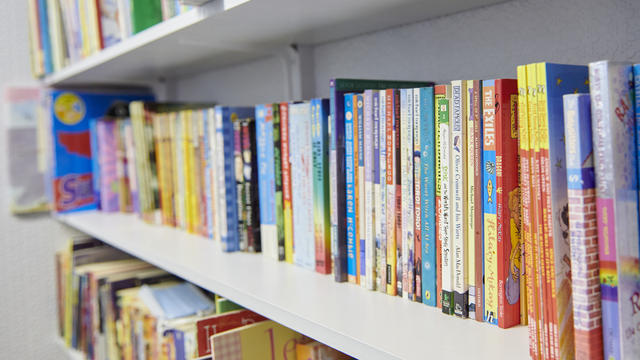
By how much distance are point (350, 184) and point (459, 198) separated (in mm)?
171

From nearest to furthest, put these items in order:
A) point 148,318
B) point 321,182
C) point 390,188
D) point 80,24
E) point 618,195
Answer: point 618,195 → point 390,188 → point 321,182 → point 148,318 → point 80,24

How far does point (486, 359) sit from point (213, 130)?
2.08 ft

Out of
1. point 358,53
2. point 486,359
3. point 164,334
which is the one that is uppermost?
point 358,53

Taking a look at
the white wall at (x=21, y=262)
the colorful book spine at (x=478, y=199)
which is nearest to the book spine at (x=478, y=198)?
the colorful book spine at (x=478, y=199)

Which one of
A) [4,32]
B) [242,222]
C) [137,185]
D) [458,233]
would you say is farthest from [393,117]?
[4,32]

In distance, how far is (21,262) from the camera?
165 centimetres

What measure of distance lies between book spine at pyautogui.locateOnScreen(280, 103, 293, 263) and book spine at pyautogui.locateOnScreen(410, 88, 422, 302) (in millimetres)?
255

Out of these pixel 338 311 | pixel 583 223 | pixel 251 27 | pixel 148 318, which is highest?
pixel 251 27

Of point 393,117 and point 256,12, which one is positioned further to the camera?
point 256,12

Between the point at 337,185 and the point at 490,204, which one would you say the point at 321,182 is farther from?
the point at 490,204

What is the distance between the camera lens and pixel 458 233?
558 mm

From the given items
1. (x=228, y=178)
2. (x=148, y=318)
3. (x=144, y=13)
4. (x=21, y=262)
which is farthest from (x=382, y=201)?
(x=21, y=262)

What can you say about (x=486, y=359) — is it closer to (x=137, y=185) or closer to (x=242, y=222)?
(x=242, y=222)

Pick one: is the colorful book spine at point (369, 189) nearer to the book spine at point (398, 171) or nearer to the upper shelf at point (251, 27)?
the book spine at point (398, 171)
